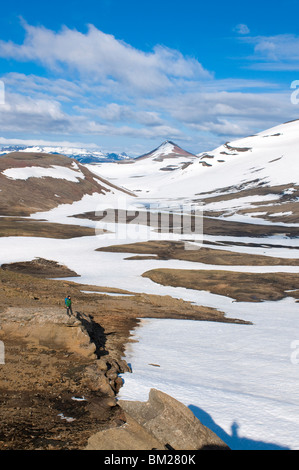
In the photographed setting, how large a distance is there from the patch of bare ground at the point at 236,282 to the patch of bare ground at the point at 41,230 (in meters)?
37.0

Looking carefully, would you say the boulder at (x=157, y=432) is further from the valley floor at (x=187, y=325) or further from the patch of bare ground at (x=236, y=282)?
the patch of bare ground at (x=236, y=282)

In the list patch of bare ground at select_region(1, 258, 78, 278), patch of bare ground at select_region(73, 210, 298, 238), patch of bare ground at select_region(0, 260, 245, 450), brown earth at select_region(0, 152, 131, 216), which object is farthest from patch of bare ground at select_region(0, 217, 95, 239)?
patch of bare ground at select_region(0, 260, 245, 450)

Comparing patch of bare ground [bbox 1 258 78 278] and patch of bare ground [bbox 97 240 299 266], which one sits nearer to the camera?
patch of bare ground [bbox 1 258 78 278]

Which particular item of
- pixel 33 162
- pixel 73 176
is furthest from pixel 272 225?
pixel 33 162

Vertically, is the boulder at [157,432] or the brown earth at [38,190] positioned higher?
the brown earth at [38,190]

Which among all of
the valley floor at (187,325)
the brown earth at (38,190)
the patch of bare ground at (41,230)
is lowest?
the valley floor at (187,325)

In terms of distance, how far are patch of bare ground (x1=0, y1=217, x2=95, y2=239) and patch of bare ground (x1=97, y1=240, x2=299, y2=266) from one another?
16.2 meters

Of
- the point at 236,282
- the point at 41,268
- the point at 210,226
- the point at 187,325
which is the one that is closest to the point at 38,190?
the point at 210,226

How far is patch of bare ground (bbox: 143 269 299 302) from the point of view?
170 feet

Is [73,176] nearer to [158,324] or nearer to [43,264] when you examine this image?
[43,264]

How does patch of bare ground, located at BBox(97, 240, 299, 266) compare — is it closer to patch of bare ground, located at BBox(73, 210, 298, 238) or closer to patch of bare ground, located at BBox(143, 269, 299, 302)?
patch of bare ground, located at BBox(143, 269, 299, 302)

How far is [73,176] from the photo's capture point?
601 feet

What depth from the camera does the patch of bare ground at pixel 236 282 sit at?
51719mm

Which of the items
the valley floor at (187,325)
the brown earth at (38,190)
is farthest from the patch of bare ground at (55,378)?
the brown earth at (38,190)
